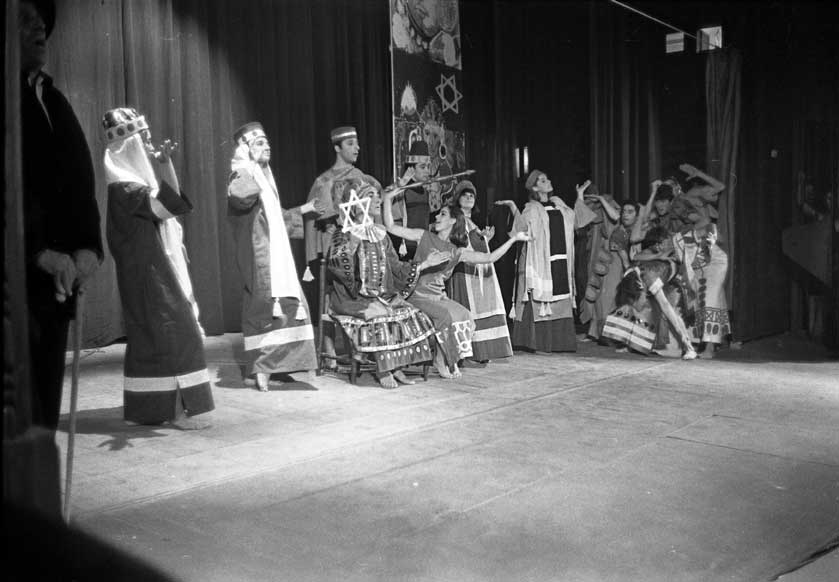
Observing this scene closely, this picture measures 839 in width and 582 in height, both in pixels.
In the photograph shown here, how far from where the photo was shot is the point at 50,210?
1.83 m

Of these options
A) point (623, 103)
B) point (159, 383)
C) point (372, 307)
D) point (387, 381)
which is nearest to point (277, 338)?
point (372, 307)

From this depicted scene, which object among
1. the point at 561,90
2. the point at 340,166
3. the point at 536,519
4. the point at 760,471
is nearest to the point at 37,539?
the point at 536,519

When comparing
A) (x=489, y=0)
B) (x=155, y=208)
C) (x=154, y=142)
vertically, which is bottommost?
(x=155, y=208)

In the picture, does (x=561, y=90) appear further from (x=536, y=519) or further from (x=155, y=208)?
(x=536, y=519)

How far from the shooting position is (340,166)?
19.1ft

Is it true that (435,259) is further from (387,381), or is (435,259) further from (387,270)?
(387,381)

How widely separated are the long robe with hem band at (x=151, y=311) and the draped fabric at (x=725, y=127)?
4.69 meters

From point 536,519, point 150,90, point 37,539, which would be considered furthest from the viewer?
point 150,90

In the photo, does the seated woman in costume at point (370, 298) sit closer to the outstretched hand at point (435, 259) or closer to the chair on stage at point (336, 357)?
the chair on stage at point (336, 357)

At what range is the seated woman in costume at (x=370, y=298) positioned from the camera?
5.15 metres

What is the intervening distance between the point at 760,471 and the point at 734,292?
3.97 meters

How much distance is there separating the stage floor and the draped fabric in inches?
83.2

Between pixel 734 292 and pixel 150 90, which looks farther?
pixel 734 292

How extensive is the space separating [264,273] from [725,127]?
4.26 meters
